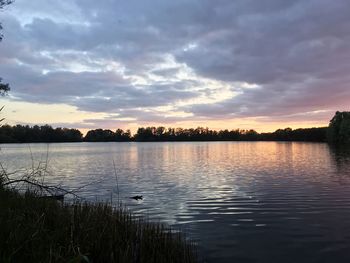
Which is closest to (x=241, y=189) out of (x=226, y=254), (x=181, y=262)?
(x=226, y=254)

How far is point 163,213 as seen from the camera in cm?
1989

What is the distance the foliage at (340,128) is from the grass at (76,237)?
408 feet

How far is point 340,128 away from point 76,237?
133707 mm

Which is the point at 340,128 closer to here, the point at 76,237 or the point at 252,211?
the point at 252,211

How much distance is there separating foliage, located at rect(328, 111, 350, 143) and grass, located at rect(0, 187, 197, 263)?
124m

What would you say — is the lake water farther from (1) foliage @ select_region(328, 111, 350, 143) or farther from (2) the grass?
(1) foliage @ select_region(328, 111, 350, 143)

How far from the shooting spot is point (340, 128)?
131 meters

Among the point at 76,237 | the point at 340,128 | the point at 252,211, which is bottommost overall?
the point at 252,211

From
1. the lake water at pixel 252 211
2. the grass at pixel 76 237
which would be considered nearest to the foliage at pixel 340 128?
the lake water at pixel 252 211

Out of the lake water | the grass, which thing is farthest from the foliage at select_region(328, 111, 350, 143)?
the grass

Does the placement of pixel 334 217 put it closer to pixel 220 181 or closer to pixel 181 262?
pixel 181 262

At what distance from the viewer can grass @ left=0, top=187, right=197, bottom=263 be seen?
712 cm

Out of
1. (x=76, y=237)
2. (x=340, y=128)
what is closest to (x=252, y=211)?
(x=76, y=237)

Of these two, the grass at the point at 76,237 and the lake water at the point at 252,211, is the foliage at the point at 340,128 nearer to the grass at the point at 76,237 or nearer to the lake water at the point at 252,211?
the lake water at the point at 252,211
